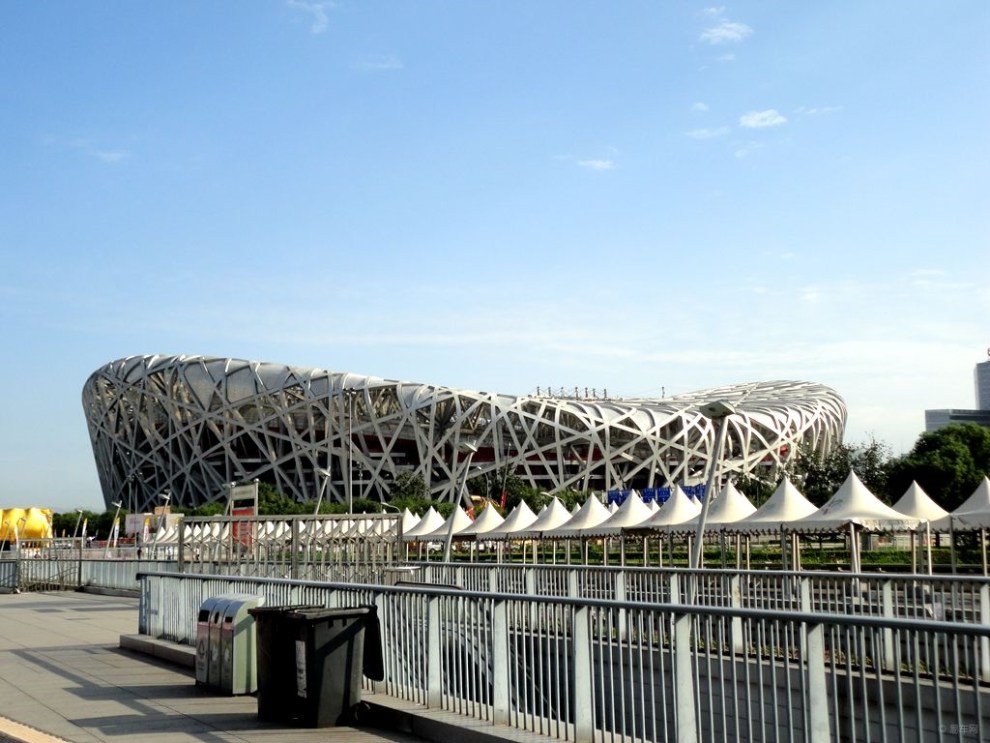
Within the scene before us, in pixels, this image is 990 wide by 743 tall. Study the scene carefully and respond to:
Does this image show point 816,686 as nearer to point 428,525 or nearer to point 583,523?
point 583,523

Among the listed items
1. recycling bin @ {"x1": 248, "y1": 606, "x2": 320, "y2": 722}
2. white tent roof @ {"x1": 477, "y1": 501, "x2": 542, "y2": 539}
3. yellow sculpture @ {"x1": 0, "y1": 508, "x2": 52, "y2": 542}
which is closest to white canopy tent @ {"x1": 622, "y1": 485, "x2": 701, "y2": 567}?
white tent roof @ {"x1": 477, "y1": 501, "x2": 542, "y2": 539}

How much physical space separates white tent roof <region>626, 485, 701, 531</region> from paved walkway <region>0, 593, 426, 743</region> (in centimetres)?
2004

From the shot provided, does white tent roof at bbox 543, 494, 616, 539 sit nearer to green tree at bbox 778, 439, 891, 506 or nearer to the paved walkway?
the paved walkway

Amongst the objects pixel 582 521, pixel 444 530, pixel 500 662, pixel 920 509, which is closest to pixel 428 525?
pixel 444 530

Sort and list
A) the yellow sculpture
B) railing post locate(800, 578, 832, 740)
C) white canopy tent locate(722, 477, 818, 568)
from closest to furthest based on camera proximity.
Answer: railing post locate(800, 578, 832, 740), white canopy tent locate(722, 477, 818, 568), the yellow sculpture

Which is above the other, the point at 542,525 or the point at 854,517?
the point at 854,517

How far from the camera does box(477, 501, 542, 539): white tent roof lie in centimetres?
4303

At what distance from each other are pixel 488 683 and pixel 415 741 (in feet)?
2.66

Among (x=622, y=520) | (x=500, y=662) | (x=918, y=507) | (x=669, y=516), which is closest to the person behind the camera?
(x=500, y=662)

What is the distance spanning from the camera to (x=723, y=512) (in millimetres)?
33688

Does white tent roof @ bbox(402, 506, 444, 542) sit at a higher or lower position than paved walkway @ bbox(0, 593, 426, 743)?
higher

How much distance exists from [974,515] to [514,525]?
19605mm

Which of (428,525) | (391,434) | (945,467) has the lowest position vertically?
(428,525)

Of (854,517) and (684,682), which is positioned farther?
(854,517)
